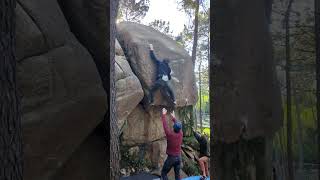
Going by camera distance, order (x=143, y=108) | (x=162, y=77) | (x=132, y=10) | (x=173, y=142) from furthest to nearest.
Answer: (x=132, y=10) < (x=143, y=108) < (x=162, y=77) < (x=173, y=142)

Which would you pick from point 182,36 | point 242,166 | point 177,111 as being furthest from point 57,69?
point 182,36

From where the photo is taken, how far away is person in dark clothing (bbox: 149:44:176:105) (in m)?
13.3

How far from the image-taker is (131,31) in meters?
14.0

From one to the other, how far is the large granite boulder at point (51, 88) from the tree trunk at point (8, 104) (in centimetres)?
160

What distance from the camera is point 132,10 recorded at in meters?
20.5

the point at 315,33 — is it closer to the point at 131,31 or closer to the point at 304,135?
the point at 304,135

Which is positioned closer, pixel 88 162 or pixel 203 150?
pixel 88 162

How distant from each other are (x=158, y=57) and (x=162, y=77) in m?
1.12

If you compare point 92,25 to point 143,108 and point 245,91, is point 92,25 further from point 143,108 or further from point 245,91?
point 143,108

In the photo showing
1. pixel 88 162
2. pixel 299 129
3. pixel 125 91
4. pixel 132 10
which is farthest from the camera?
pixel 132 10

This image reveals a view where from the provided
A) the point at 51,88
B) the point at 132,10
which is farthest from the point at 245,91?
the point at 132,10

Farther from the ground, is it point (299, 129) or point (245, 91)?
point (245, 91)

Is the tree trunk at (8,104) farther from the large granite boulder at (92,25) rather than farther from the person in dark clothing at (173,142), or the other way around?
the person in dark clothing at (173,142)

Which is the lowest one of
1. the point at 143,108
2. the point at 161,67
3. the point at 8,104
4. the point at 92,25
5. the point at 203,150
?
the point at 203,150
